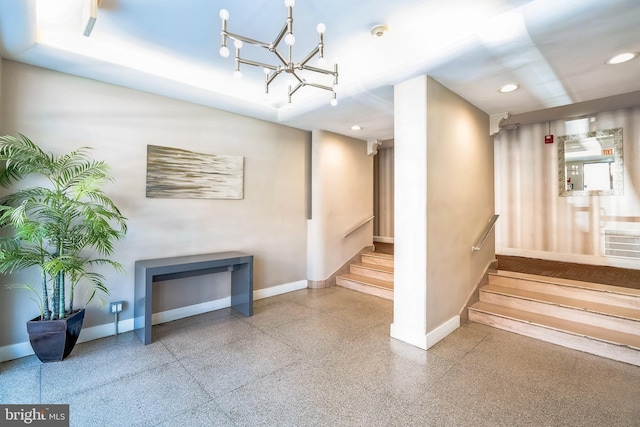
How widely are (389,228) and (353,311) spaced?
3842mm

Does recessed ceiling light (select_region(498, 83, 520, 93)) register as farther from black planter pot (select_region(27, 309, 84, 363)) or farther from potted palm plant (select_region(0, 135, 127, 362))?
black planter pot (select_region(27, 309, 84, 363))

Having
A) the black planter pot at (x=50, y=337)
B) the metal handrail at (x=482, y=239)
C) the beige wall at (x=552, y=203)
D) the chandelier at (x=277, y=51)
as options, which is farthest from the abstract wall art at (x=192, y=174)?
the beige wall at (x=552, y=203)

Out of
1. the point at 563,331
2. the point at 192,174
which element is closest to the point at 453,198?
the point at 563,331

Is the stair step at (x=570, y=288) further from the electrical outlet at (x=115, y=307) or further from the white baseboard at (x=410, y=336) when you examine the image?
the electrical outlet at (x=115, y=307)

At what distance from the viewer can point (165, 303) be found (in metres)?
3.52

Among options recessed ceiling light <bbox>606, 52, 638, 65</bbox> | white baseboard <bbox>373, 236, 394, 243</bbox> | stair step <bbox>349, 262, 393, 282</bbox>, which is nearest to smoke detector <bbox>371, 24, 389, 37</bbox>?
recessed ceiling light <bbox>606, 52, 638, 65</bbox>

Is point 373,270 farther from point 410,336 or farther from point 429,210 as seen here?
point 429,210

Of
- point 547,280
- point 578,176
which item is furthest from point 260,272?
point 578,176

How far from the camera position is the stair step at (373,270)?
4821mm

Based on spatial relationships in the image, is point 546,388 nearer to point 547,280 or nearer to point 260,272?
point 547,280

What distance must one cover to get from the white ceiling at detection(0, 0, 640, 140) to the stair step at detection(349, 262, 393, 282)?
105 inches

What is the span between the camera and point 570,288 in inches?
135

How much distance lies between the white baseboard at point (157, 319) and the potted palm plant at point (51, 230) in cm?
32

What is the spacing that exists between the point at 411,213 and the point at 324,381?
1736mm
